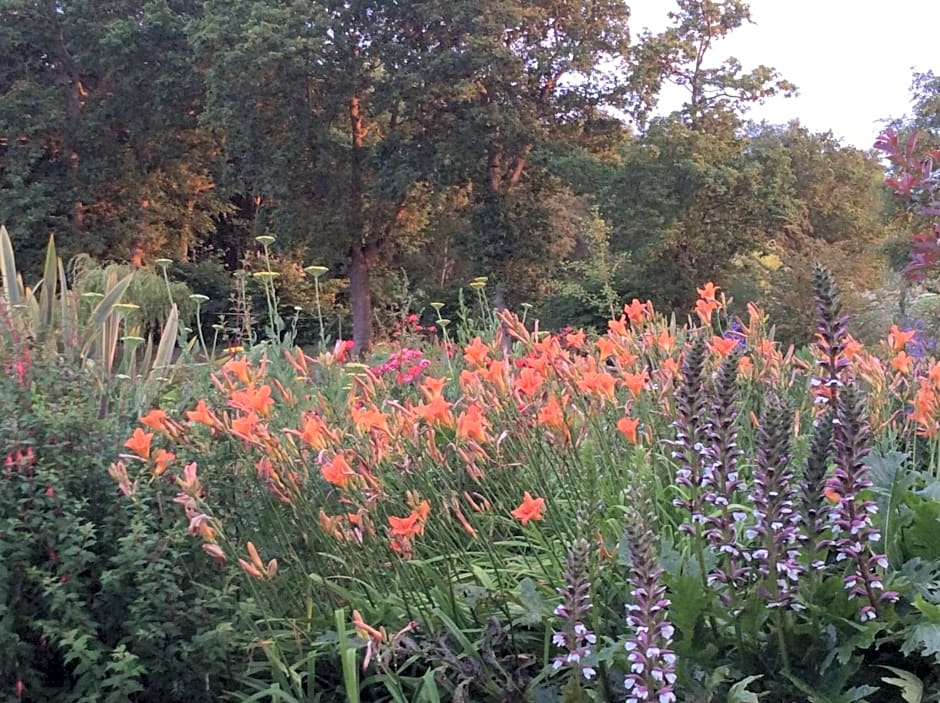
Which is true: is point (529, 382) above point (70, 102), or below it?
below

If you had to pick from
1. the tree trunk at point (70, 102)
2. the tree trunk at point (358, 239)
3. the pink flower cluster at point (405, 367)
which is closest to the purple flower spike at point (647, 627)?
the pink flower cluster at point (405, 367)

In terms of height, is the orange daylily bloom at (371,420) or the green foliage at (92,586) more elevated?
the orange daylily bloom at (371,420)

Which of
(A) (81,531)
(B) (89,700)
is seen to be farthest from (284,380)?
(B) (89,700)

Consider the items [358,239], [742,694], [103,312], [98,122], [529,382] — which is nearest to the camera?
[742,694]

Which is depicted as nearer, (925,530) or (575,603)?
(575,603)

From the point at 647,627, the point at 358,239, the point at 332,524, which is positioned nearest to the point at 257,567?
the point at 332,524

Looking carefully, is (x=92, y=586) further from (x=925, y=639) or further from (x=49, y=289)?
(x=49, y=289)

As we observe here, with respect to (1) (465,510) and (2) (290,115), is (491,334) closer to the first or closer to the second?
(1) (465,510)

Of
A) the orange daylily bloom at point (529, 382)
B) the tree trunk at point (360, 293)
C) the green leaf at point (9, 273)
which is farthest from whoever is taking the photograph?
the tree trunk at point (360, 293)

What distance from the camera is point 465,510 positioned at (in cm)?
229

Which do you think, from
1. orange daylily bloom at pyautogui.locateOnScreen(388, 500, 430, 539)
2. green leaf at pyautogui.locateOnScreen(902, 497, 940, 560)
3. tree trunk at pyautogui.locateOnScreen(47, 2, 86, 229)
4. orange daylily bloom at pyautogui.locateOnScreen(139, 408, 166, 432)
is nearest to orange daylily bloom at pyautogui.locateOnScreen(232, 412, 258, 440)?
orange daylily bloom at pyautogui.locateOnScreen(139, 408, 166, 432)

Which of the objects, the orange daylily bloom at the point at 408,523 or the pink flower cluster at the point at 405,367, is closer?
the orange daylily bloom at the point at 408,523

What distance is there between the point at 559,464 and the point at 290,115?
17169 millimetres

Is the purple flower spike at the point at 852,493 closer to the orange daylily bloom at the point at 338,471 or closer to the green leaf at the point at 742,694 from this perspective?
the green leaf at the point at 742,694
